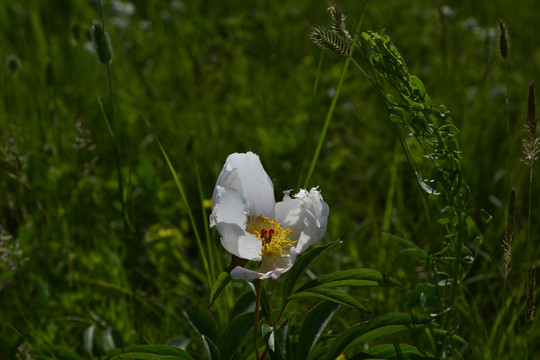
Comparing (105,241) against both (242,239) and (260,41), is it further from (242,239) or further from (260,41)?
(260,41)

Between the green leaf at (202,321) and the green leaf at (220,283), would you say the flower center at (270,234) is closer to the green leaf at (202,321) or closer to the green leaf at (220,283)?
the green leaf at (220,283)

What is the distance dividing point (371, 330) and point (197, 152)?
156 centimetres

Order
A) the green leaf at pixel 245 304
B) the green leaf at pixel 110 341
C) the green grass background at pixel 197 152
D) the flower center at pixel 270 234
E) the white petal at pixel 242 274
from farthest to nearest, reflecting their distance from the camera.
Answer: the green grass background at pixel 197 152, the green leaf at pixel 110 341, the green leaf at pixel 245 304, the flower center at pixel 270 234, the white petal at pixel 242 274

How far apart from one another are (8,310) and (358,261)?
116 centimetres

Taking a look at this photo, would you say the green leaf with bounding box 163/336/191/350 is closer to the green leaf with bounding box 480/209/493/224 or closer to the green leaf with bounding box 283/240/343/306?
the green leaf with bounding box 283/240/343/306

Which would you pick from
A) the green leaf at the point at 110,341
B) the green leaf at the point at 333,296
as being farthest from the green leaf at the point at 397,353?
the green leaf at the point at 110,341

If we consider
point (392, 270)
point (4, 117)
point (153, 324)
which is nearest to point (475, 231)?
point (392, 270)

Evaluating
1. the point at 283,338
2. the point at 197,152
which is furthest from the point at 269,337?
the point at 197,152

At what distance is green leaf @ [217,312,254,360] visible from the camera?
1264 mm

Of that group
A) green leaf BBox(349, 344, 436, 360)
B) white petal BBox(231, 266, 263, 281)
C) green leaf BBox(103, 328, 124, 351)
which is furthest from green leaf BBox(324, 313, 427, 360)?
green leaf BBox(103, 328, 124, 351)

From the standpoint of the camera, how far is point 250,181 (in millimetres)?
1173

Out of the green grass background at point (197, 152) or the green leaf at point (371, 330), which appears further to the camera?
the green grass background at point (197, 152)

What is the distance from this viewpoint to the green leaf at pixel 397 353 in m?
1.18

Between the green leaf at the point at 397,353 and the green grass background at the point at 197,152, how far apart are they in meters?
0.26
